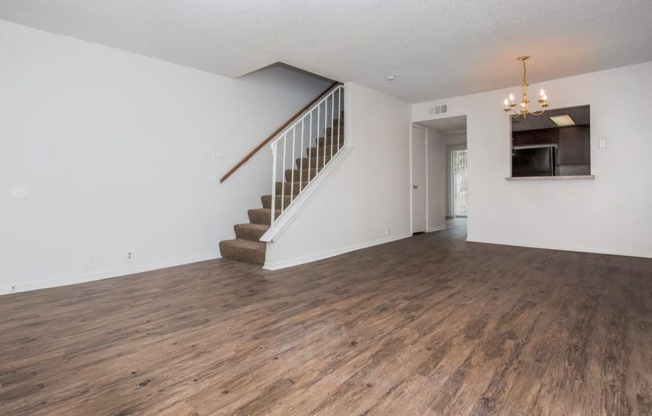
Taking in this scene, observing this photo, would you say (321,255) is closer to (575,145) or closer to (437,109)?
(437,109)

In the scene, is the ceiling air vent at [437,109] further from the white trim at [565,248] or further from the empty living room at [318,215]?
the white trim at [565,248]

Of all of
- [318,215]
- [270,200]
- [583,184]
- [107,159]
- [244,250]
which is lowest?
[244,250]

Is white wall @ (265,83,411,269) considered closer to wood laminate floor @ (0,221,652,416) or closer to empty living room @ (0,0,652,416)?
empty living room @ (0,0,652,416)

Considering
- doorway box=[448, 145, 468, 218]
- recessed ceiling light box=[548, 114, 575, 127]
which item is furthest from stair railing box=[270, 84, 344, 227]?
doorway box=[448, 145, 468, 218]

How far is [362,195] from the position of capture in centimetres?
545

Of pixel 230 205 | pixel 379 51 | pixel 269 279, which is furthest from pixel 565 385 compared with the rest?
pixel 230 205

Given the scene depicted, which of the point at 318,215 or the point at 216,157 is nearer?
the point at 318,215

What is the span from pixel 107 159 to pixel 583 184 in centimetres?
615

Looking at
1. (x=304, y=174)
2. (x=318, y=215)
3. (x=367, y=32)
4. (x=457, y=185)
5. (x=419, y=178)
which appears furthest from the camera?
(x=457, y=185)

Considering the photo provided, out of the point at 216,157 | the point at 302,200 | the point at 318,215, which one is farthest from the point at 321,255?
the point at 216,157

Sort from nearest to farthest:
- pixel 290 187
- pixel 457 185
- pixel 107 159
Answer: pixel 107 159, pixel 290 187, pixel 457 185

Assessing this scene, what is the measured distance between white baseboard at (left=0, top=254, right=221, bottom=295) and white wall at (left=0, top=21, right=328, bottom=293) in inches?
0.5

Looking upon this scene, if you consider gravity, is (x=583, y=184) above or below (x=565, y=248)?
above

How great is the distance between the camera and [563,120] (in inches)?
197
